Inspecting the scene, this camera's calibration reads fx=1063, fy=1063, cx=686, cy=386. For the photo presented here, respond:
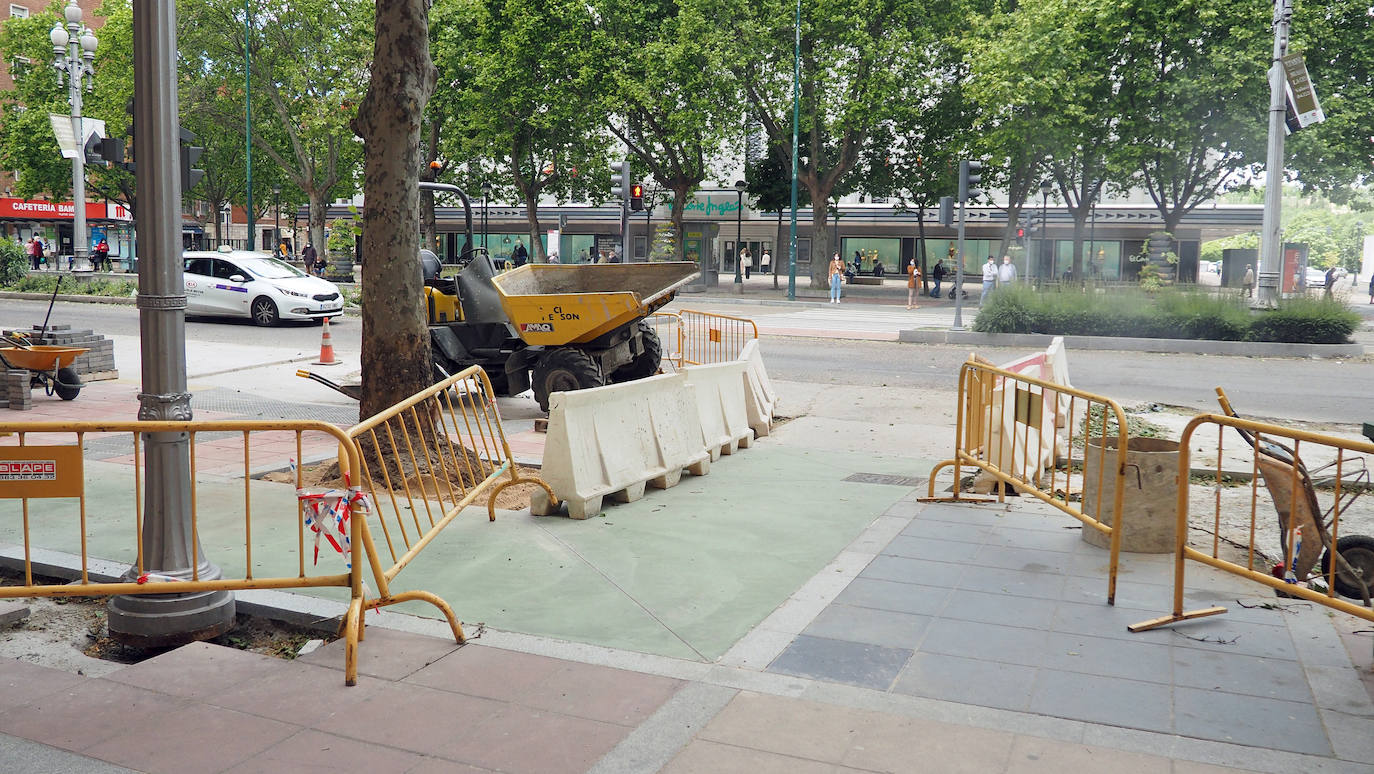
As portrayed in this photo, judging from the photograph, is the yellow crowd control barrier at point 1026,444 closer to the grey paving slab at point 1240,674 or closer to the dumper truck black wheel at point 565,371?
the grey paving slab at point 1240,674

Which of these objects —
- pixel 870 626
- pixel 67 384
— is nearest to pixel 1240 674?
pixel 870 626

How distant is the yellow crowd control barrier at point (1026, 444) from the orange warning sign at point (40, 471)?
16.2ft

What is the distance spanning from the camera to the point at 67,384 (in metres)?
12.5

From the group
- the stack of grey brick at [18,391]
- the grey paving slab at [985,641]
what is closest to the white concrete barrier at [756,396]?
the grey paving slab at [985,641]

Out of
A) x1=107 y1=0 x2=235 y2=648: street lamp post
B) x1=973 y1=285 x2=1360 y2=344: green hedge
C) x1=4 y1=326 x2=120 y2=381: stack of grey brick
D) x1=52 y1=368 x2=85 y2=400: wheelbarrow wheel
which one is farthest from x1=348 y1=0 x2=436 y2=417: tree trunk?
x1=973 y1=285 x2=1360 y2=344: green hedge

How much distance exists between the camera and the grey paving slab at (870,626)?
5.05 metres

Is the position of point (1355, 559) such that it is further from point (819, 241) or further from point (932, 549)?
point (819, 241)

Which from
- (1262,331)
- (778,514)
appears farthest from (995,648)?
(1262,331)

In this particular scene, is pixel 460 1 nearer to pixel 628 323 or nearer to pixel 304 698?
pixel 628 323

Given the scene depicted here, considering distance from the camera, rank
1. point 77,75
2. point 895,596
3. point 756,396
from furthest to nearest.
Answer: point 77,75, point 756,396, point 895,596

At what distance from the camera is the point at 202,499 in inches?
302

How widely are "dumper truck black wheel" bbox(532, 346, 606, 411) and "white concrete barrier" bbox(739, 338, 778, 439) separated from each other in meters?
1.61

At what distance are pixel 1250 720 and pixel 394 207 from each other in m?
6.45

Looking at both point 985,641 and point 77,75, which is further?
point 77,75
